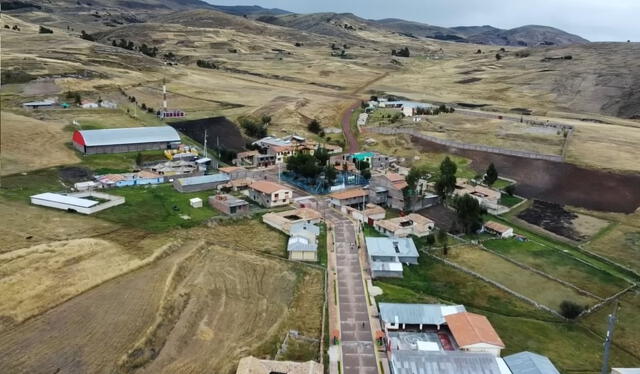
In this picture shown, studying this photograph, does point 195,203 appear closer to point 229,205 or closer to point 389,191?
point 229,205

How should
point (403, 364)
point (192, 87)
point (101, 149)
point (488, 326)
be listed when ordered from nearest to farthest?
point (403, 364) → point (488, 326) → point (101, 149) → point (192, 87)

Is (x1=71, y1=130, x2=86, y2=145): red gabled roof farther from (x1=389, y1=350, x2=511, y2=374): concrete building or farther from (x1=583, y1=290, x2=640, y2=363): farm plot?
(x1=583, y1=290, x2=640, y2=363): farm plot

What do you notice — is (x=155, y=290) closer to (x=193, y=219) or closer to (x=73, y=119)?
(x=193, y=219)

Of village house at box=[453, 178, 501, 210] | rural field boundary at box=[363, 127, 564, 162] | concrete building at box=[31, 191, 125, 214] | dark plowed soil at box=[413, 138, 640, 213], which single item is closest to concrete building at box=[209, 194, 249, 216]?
concrete building at box=[31, 191, 125, 214]

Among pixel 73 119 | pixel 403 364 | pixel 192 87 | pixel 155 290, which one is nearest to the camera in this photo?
pixel 403 364

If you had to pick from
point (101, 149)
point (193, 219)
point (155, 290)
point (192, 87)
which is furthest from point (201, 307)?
point (192, 87)

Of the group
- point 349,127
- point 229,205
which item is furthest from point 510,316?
point 349,127
